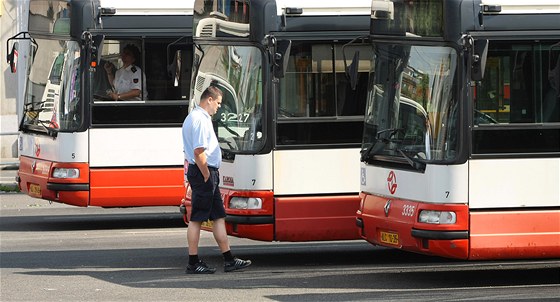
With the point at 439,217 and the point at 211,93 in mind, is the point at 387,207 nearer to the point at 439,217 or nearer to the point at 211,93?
the point at 439,217

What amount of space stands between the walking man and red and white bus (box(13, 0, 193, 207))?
13.0ft

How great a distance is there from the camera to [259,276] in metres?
13.1

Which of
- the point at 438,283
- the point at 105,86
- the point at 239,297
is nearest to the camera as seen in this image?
the point at 239,297

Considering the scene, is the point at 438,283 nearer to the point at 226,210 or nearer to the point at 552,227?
the point at 552,227

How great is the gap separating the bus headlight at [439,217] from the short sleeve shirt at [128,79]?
20.7ft

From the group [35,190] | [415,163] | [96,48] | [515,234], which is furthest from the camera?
[35,190]

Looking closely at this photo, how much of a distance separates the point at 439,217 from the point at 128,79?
652cm

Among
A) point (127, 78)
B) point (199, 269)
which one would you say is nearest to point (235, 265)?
point (199, 269)

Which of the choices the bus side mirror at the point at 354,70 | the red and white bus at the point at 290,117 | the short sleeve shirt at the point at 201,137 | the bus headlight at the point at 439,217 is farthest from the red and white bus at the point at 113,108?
the bus headlight at the point at 439,217

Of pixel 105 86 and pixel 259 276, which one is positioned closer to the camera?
pixel 259 276

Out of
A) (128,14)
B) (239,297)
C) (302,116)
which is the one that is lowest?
(239,297)

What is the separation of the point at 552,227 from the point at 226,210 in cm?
332

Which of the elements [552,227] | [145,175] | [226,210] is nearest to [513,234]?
[552,227]

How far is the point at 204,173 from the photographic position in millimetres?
12984
